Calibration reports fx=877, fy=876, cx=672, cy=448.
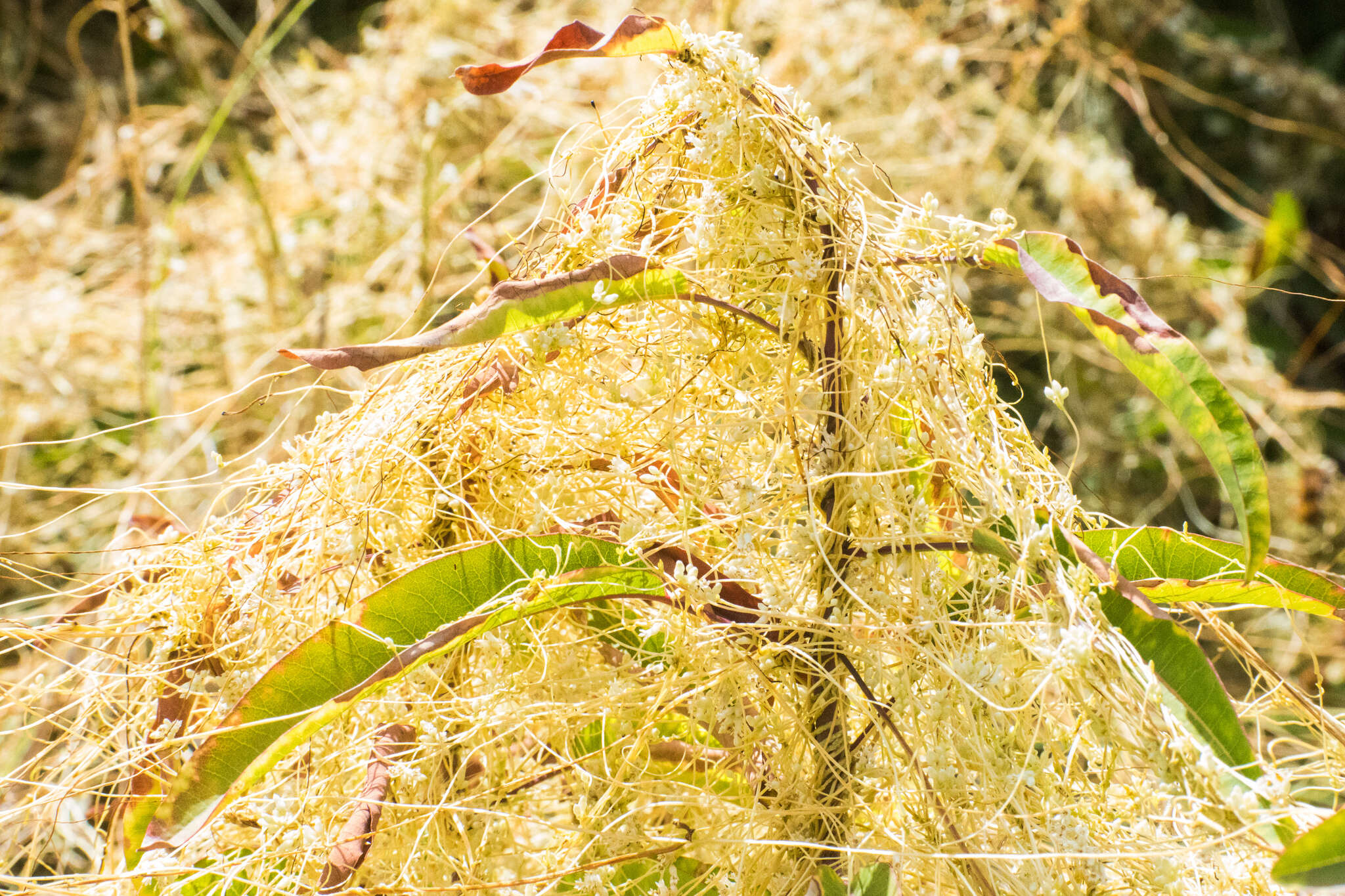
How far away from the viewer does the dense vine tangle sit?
1.38 feet

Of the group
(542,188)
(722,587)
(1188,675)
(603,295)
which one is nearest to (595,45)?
(603,295)

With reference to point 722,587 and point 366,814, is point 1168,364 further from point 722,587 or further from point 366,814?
point 366,814

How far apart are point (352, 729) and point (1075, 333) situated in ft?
4.34

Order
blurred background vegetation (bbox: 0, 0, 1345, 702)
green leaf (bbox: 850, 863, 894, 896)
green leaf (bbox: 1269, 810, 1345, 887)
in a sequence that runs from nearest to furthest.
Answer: green leaf (bbox: 1269, 810, 1345, 887), green leaf (bbox: 850, 863, 894, 896), blurred background vegetation (bbox: 0, 0, 1345, 702)

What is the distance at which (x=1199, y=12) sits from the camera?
6.04ft

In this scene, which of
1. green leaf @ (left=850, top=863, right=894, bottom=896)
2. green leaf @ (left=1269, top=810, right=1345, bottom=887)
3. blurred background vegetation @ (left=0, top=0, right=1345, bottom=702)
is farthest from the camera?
blurred background vegetation @ (left=0, top=0, right=1345, bottom=702)

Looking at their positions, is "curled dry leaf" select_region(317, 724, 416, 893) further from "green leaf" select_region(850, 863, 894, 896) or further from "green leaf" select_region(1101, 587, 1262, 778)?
"green leaf" select_region(1101, 587, 1262, 778)

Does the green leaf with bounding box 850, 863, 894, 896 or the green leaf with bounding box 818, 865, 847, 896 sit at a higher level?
the green leaf with bounding box 850, 863, 894, 896

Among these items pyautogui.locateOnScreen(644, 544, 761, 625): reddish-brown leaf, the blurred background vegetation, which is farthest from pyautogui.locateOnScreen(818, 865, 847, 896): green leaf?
the blurred background vegetation

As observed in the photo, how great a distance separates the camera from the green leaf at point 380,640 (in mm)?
411

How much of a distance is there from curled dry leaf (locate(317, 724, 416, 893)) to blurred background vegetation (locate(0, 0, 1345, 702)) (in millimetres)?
757

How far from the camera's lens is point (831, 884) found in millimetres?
414

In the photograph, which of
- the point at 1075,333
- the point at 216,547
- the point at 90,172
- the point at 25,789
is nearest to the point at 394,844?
the point at 216,547

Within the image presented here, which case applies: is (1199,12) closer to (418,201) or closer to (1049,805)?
(418,201)
